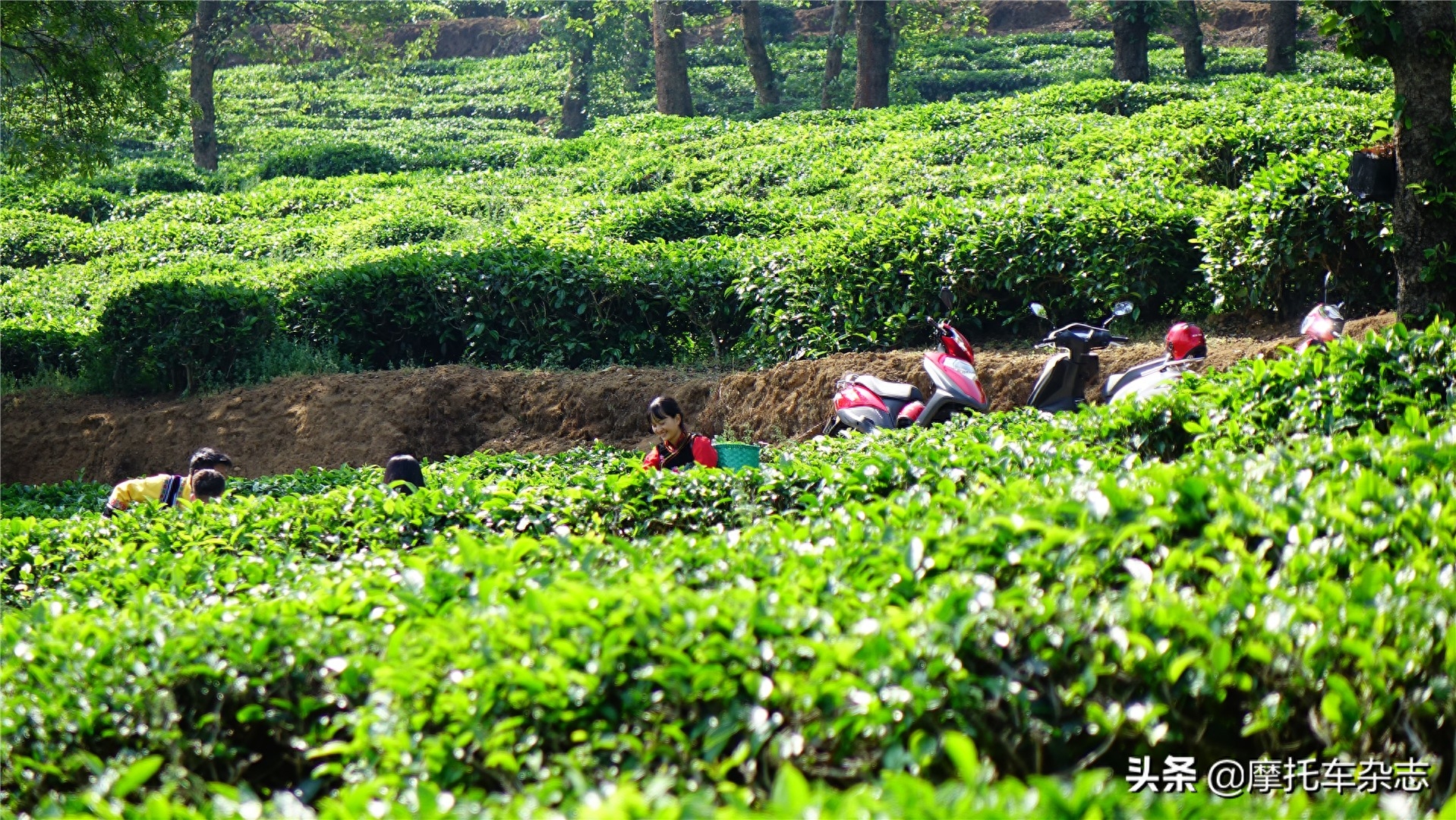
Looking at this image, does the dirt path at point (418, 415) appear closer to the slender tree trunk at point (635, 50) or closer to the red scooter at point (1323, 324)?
the red scooter at point (1323, 324)

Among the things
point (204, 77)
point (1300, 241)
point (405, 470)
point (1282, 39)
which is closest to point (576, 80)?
point (204, 77)

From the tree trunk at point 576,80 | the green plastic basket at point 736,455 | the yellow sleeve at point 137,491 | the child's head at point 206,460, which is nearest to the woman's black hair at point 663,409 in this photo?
the green plastic basket at point 736,455

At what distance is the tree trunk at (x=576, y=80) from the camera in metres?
36.2

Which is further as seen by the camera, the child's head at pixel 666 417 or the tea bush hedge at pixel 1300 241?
the tea bush hedge at pixel 1300 241

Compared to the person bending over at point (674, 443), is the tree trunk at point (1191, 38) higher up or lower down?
higher up

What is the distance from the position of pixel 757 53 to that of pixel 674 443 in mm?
23545

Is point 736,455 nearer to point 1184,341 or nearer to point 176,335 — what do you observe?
point 1184,341

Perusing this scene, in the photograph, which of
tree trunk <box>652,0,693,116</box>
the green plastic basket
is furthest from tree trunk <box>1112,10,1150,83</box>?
the green plastic basket

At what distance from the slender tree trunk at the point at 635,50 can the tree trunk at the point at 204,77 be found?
11.6m

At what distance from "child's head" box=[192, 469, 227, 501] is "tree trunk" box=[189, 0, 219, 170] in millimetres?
19913

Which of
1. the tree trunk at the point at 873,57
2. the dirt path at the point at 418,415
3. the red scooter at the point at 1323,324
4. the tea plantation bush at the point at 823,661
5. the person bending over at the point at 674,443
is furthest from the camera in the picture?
the tree trunk at the point at 873,57

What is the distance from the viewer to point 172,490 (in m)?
8.43

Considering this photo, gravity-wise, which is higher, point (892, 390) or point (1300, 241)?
point (1300, 241)

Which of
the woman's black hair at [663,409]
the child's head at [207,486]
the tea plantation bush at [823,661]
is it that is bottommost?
the child's head at [207,486]
